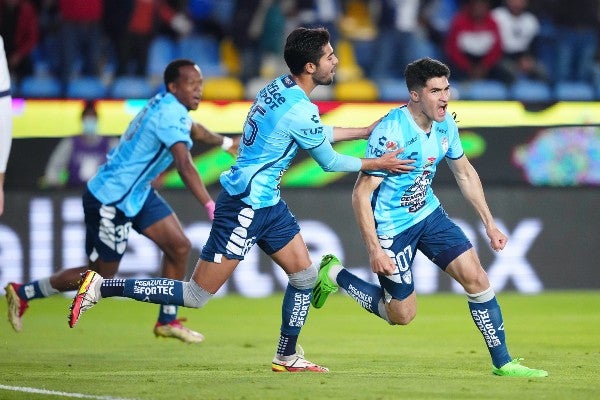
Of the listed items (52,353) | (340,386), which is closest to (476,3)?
(52,353)

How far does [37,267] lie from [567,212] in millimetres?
5881

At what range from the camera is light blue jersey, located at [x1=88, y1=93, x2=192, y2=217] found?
395 inches

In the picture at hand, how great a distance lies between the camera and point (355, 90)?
53.1ft

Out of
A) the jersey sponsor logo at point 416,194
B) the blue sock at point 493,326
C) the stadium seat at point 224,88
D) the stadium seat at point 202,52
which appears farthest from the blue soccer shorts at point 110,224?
the stadium seat at point 202,52

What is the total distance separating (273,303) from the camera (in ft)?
44.0

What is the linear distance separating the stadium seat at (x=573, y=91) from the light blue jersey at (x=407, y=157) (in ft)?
26.1

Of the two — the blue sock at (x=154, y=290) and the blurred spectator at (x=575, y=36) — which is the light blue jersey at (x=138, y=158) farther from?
the blurred spectator at (x=575, y=36)

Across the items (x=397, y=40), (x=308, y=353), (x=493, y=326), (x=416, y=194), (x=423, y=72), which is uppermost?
(x=423, y=72)

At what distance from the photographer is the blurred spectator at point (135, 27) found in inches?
635

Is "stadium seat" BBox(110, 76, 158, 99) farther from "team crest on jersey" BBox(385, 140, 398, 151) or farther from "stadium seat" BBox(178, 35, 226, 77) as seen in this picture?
"team crest on jersey" BBox(385, 140, 398, 151)

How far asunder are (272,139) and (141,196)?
2.46m

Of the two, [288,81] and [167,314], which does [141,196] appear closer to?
[167,314]

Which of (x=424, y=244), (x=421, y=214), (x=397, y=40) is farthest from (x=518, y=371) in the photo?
(x=397, y=40)

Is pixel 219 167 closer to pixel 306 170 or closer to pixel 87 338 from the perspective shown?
pixel 306 170
